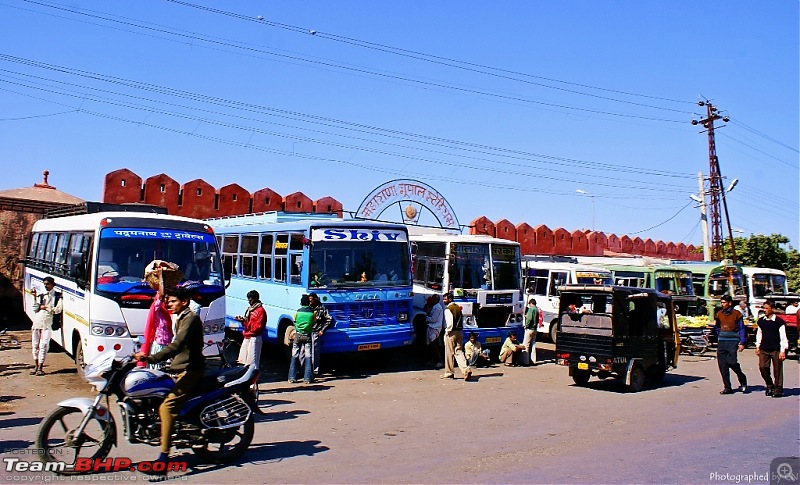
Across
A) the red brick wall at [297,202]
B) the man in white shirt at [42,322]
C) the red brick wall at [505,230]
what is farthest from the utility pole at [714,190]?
the man in white shirt at [42,322]

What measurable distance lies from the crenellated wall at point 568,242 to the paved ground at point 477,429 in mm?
16793

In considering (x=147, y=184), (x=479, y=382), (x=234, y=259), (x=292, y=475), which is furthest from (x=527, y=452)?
(x=147, y=184)

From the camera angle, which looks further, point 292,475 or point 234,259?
→ point 234,259

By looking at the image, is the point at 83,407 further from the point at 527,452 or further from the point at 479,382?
the point at 479,382

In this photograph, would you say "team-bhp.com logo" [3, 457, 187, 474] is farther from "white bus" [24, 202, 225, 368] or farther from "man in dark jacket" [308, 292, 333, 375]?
"man in dark jacket" [308, 292, 333, 375]

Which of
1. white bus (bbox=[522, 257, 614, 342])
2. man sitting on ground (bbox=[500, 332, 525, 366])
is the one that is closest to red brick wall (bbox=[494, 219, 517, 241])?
white bus (bbox=[522, 257, 614, 342])

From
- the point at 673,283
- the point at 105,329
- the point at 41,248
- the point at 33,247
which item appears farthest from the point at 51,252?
the point at 673,283

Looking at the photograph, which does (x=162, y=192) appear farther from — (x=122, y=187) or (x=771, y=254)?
(x=771, y=254)

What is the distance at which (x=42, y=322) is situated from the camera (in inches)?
441

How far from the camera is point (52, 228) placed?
13.6 meters

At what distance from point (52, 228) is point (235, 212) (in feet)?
31.2

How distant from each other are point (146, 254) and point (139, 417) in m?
4.75

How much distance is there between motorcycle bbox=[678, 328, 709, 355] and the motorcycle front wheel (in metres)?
16.5

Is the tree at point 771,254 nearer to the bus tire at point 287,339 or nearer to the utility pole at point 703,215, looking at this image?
the utility pole at point 703,215
